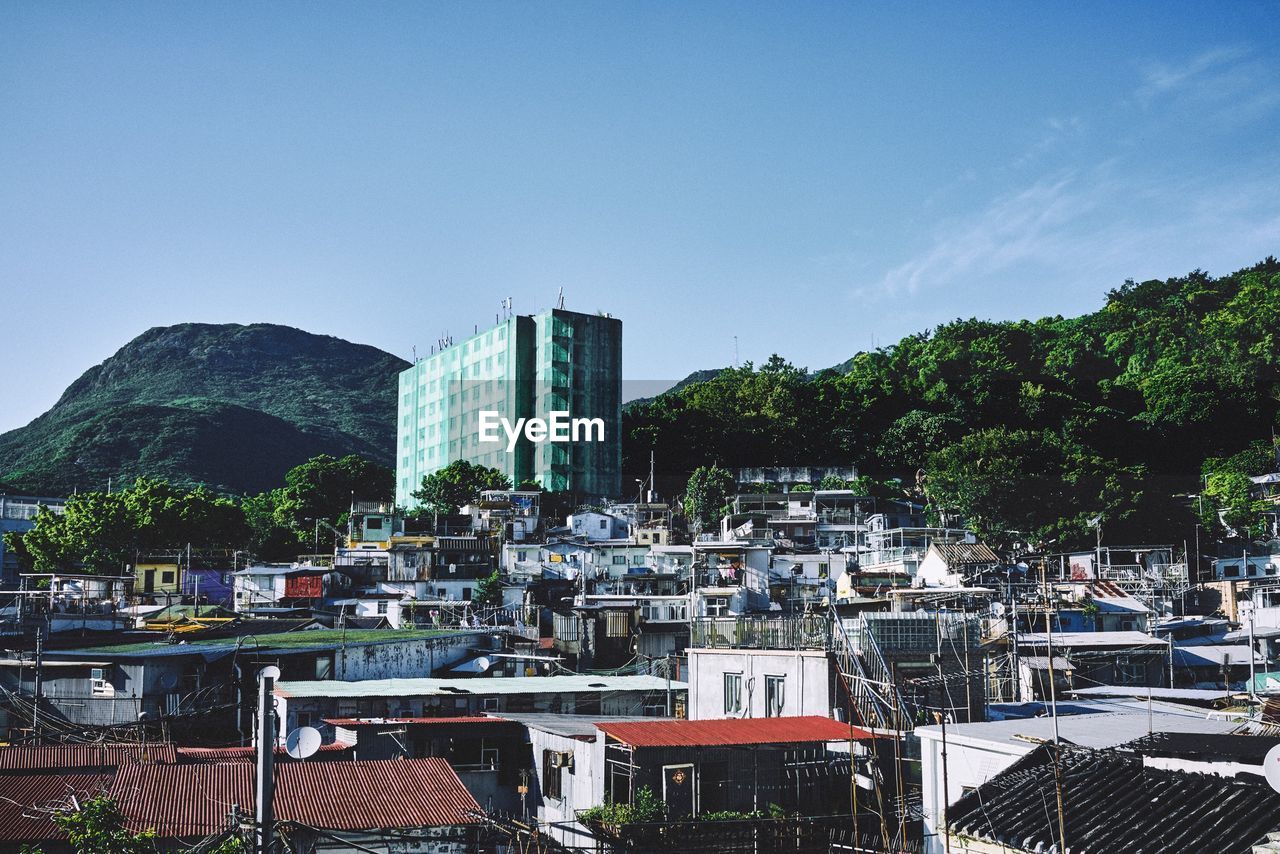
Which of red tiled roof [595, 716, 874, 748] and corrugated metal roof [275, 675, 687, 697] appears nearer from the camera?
red tiled roof [595, 716, 874, 748]

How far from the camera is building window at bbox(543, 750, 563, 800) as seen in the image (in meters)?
17.9

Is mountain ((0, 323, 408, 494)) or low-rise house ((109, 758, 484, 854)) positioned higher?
mountain ((0, 323, 408, 494))

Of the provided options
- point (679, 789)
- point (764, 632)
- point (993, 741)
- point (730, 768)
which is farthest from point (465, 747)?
point (993, 741)

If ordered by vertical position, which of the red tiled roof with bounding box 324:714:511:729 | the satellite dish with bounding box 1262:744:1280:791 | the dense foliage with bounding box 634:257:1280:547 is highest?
the dense foliage with bounding box 634:257:1280:547

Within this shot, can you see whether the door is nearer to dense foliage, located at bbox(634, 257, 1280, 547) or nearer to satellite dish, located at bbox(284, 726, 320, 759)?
satellite dish, located at bbox(284, 726, 320, 759)

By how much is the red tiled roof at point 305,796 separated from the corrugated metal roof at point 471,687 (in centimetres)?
652

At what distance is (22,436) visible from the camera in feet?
530

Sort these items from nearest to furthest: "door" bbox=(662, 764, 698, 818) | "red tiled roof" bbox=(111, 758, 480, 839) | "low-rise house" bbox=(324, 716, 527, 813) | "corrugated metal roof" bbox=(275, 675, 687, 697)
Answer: "red tiled roof" bbox=(111, 758, 480, 839) < "door" bbox=(662, 764, 698, 818) < "low-rise house" bbox=(324, 716, 527, 813) < "corrugated metal roof" bbox=(275, 675, 687, 697)

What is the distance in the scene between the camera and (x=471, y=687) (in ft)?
75.7

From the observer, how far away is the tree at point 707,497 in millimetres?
57688

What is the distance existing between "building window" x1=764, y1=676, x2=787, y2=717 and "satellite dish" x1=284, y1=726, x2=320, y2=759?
9797 millimetres

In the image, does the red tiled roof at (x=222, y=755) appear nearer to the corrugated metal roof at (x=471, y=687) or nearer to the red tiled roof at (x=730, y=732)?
the corrugated metal roof at (x=471, y=687)

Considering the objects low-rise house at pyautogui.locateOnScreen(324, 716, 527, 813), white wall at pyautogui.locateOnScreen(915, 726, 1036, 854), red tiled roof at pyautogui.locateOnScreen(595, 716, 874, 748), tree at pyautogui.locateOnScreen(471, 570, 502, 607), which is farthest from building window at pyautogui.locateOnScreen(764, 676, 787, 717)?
tree at pyautogui.locateOnScreen(471, 570, 502, 607)

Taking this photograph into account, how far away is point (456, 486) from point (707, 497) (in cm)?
1289
